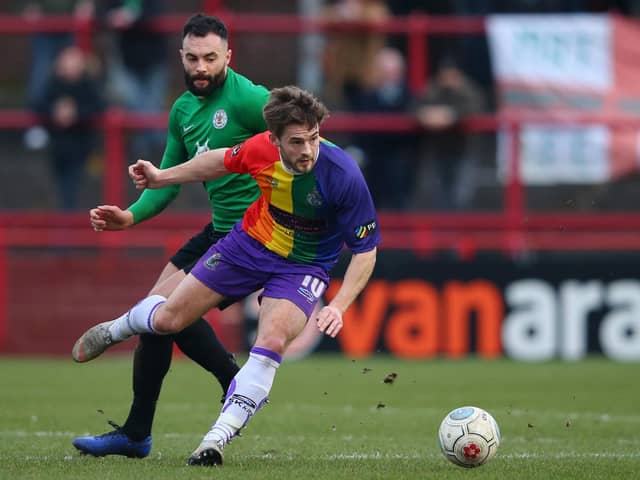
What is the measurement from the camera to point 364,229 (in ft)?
23.6

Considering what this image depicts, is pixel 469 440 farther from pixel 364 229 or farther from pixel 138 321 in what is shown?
pixel 138 321

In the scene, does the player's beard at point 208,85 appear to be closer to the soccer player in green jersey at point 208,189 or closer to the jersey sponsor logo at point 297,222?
the soccer player in green jersey at point 208,189

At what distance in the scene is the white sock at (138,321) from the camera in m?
7.50

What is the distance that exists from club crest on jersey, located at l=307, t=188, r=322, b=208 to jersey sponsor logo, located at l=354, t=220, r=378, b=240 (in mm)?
256

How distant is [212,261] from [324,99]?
31.2 feet

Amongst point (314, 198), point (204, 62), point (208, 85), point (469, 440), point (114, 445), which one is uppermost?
point (204, 62)

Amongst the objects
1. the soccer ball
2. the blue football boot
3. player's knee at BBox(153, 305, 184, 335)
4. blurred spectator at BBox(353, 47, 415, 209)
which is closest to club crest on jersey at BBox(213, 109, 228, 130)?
player's knee at BBox(153, 305, 184, 335)

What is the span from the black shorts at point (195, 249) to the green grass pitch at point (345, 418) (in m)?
1.14

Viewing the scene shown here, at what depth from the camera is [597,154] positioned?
51.9ft

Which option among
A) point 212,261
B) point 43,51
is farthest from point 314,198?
point 43,51

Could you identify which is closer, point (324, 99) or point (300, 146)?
point (300, 146)

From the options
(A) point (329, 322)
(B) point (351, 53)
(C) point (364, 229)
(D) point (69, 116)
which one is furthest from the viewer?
(B) point (351, 53)

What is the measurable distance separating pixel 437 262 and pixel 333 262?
7781 mm

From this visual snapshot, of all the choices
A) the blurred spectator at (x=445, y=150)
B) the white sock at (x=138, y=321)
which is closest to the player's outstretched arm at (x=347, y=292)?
the white sock at (x=138, y=321)
